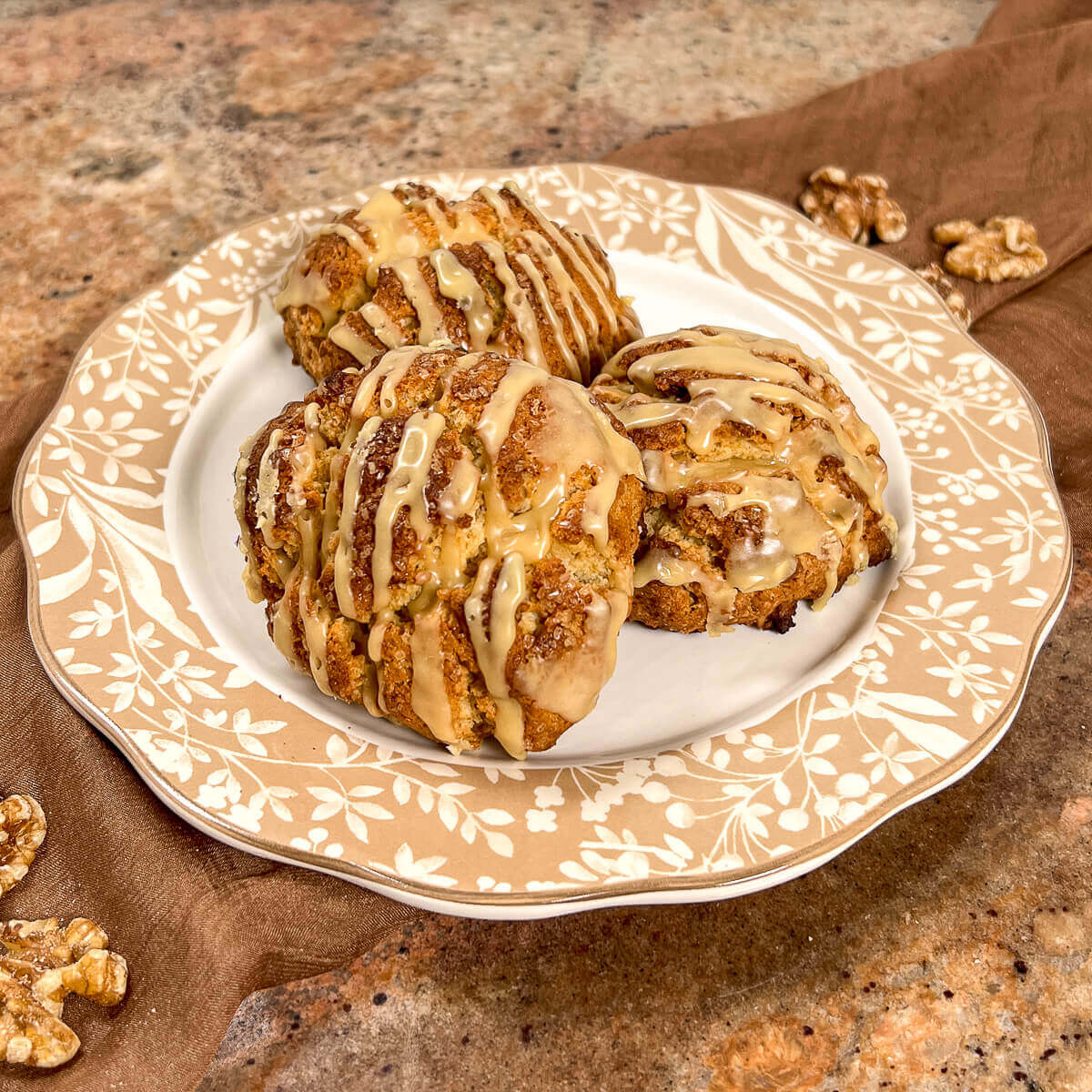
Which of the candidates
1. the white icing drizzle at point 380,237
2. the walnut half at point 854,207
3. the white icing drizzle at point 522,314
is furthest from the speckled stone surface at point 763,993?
the walnut half at point 854,207

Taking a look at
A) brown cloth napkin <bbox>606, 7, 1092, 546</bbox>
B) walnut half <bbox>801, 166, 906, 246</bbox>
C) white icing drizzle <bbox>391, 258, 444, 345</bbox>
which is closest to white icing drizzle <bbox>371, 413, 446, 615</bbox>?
white icing drizzle <bbox>391, 258, 444, 345</bbox>

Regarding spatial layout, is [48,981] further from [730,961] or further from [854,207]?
[854,207]

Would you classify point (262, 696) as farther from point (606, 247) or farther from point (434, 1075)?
point (606, 247)

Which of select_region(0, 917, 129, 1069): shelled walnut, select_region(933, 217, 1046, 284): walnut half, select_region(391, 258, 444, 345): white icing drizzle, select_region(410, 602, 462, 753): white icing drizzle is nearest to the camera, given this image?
select_region(0, 917, 129, 1069): shelled walnut

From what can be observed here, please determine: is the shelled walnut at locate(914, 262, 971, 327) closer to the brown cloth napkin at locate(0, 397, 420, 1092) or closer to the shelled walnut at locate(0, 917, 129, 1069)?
the brown cloth napkin at locate(0, 397, 420, 1092)

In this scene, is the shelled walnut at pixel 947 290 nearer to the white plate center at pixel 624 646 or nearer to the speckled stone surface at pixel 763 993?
the white plate center at pixel 624 646

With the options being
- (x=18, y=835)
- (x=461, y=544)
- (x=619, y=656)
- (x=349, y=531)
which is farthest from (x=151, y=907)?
(x=619, y=656)
